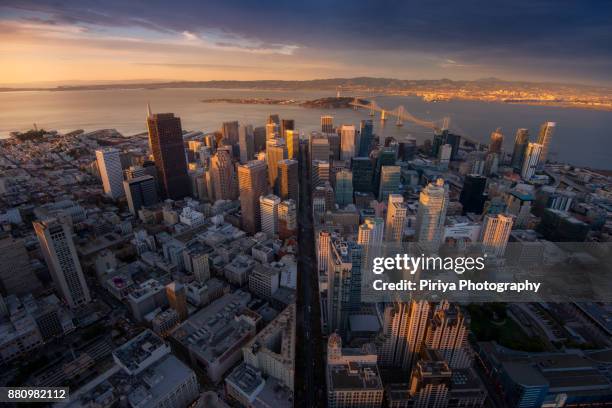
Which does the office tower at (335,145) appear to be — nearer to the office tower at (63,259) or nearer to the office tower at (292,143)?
the office tower at (292,143)

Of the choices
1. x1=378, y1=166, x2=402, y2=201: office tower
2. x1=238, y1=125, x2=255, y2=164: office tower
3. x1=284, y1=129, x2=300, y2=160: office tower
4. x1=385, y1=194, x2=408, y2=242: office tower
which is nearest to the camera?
x1=385, y1=194, x2=408, y2=242: office tower

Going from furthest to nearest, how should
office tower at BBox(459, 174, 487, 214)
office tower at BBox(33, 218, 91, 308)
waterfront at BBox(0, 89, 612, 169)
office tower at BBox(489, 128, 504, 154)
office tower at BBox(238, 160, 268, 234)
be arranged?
waterfront at BBox(0, 89, 612, 169) → office tower at BBox(489, 128, 504, 154) → office tower at BBox(459, 174, 487, 214) → office tower at BBox(238, 160, 268, 234) → office tower at BBox(33, 218, 91, 308)

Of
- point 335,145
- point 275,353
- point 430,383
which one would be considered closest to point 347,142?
point 335,145

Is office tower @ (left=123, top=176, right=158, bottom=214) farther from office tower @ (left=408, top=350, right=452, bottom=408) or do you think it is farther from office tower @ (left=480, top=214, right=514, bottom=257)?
office tower @ (left=480, top=214, right=514, bottom=257)

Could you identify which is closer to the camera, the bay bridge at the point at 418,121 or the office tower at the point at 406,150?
the office tower at the point at 406,150

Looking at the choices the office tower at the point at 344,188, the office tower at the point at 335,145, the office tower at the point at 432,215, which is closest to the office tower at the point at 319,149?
the office tower at the point at 344,188

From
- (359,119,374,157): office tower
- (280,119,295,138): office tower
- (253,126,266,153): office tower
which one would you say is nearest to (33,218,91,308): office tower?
(253,126,266,153): office tower
